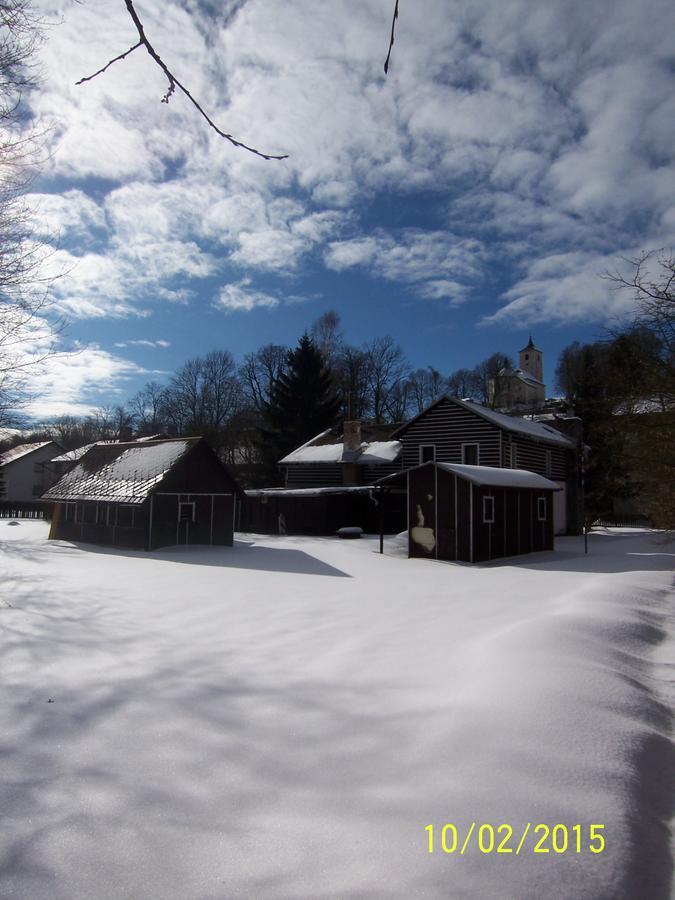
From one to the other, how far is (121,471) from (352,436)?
1547cm

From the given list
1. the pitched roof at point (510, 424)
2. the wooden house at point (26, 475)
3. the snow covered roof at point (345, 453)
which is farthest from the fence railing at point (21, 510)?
the pitched roof at point (510, 424)

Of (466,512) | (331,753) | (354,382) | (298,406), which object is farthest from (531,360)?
(331,753)

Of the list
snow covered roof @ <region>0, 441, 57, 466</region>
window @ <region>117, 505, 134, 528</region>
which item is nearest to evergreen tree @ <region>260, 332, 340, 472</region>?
window @ <region>117, 505, 134, 528</region>

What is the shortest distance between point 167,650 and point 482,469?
16085 millimetres

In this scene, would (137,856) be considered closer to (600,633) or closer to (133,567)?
(600,633)

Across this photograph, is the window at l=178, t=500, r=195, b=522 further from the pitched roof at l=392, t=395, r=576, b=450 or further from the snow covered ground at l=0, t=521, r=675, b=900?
the snow covered ground at l=0, t=521, r=675, b=900

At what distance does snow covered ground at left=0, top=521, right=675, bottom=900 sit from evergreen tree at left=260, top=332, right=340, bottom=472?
37162 mm

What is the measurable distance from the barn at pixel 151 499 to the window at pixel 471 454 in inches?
454

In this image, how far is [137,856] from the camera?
9.67 feet

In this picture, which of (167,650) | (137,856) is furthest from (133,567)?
(137,856)

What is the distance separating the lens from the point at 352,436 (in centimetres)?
3566

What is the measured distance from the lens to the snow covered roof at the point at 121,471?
71.2 feet

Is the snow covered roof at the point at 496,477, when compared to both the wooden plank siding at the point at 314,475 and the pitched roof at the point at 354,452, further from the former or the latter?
the wooden plank siding at the point at 314,475

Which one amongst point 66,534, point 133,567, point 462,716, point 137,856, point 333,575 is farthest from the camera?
point 66,534
